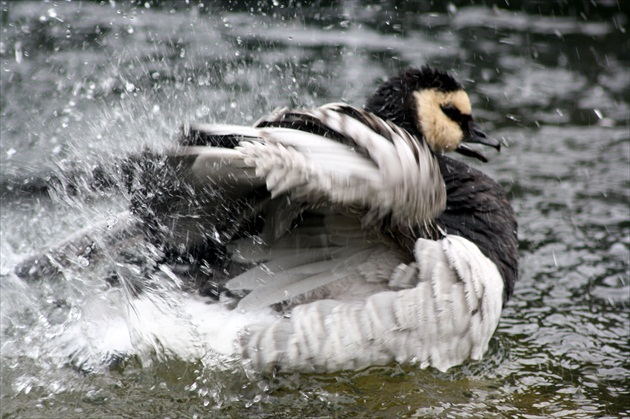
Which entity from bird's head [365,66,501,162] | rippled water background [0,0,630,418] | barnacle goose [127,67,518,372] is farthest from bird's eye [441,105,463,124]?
rippled water background [0,0,630,418]

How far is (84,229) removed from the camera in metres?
3.63

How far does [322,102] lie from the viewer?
6.36 m

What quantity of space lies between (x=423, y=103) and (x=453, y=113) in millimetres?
211

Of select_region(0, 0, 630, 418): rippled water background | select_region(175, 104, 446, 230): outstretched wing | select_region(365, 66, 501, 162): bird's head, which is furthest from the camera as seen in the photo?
select_region(365, 66, 501, 162): bird's head

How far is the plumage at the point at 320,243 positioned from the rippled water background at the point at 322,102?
0.16 m

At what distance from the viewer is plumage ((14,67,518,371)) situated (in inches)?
114

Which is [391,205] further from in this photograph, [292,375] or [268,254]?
[292,375]

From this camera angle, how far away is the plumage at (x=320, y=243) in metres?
2.88

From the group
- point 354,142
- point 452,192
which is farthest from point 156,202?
point 452,192

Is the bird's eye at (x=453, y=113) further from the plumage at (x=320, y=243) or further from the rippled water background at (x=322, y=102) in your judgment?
the rippled water background at (x=322, y=102)

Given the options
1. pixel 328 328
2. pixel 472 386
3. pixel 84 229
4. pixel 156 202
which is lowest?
pixel 472 386

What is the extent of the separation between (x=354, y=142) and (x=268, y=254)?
26.7 inches

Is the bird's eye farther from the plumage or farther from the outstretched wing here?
the outstretched wing

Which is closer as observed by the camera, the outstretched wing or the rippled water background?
the outstretched wing
